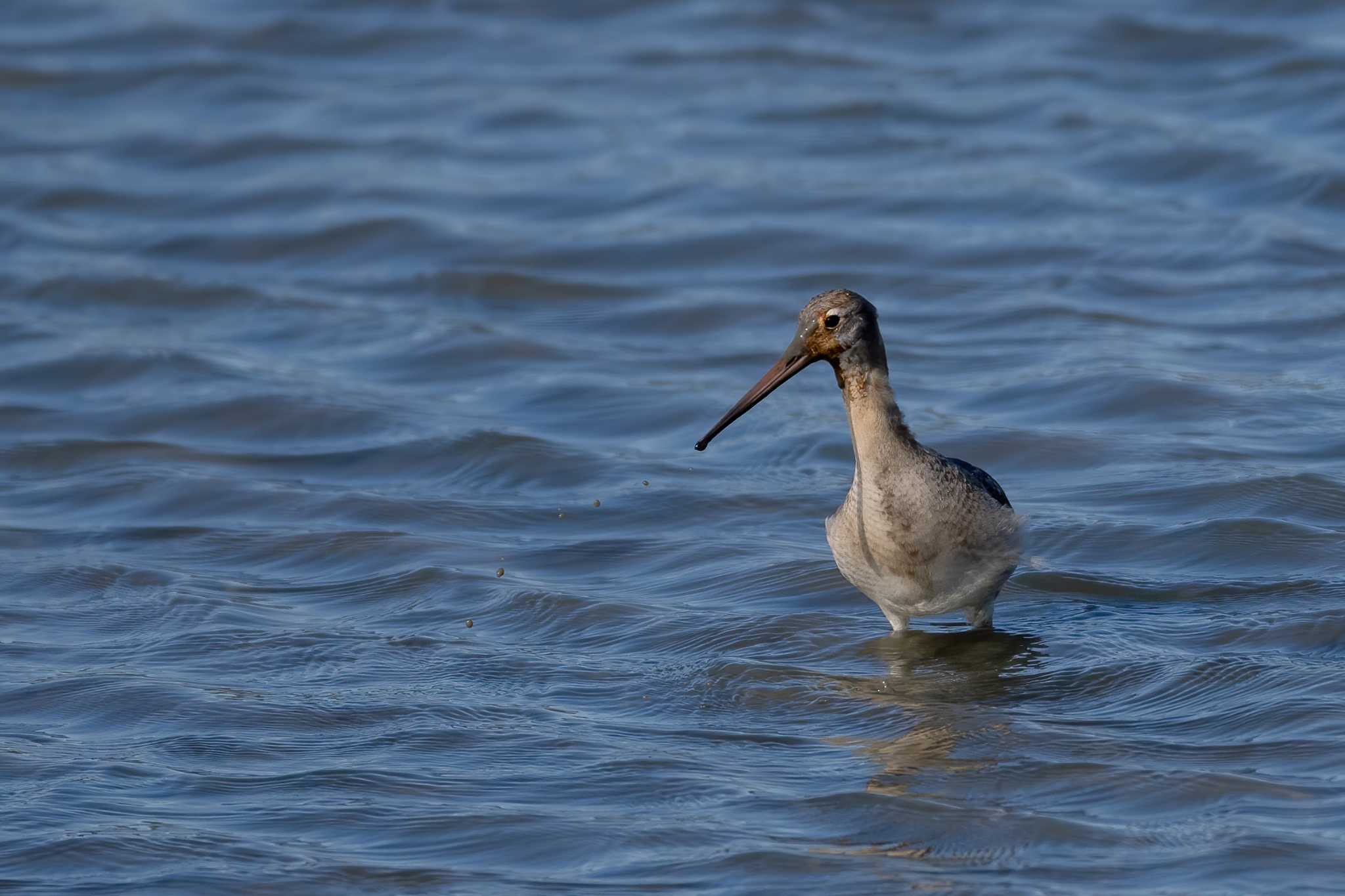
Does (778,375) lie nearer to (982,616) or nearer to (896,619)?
(896,619)

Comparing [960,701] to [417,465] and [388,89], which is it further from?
[388,89]

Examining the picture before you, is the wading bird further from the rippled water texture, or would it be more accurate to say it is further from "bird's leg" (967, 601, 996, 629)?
the rippled water texture

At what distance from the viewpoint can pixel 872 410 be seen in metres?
7.71

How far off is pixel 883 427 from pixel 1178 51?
426 inches

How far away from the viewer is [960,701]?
288 inches

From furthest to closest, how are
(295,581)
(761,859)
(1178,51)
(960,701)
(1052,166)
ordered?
1. (1178,51)
2. (1052,166)
3. (295,581)
4. (960,701)
5. (761,859)

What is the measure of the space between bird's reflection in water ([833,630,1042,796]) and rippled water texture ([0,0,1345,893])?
0.03 metres

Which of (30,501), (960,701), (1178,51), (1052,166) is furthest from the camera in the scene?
(1178,51)

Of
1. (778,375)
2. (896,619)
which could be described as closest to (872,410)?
(778,375)

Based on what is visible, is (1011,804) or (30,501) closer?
(1011,804)

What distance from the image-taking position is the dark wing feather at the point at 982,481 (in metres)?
7.89

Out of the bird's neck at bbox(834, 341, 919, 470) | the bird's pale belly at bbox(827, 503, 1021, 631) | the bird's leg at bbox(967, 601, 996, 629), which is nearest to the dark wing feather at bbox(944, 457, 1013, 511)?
the bird's pale belly at bbox(827, 503, 1021, 631)

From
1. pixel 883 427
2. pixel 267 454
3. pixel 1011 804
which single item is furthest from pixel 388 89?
pixel 1011 804

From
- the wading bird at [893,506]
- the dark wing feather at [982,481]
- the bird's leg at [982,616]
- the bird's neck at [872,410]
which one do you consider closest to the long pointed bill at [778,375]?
the wading bird at [893,506]
